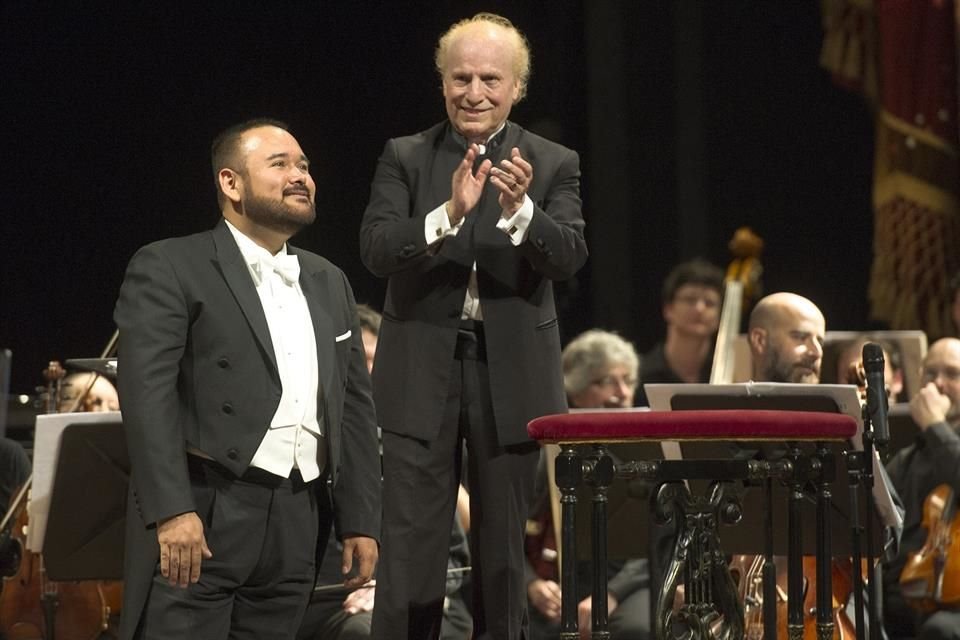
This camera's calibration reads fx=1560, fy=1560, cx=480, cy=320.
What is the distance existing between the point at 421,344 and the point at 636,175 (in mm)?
3946

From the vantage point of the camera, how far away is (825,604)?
→ 3.42 meters

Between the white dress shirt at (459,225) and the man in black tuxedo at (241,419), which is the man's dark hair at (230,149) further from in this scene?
the white dress shirt at (459,225)

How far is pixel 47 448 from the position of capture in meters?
4.04

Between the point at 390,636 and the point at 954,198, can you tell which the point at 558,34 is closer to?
the point at 954,198

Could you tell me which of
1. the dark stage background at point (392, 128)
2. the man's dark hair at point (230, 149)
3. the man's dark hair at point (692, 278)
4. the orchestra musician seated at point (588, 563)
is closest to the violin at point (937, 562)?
the orchestra musician seated at point (588, 563)

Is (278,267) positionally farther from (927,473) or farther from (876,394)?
(927,473)

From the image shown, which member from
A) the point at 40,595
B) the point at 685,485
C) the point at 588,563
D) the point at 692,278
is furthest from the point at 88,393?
the point at 692,278

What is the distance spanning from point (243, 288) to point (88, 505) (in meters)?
1.06

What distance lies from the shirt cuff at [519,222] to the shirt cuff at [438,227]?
0.10 metres

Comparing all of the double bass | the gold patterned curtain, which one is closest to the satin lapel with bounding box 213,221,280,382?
the double bass

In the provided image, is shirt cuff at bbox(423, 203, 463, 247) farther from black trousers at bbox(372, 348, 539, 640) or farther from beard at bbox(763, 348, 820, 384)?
beard at bbox(763, 348, 820, 384)

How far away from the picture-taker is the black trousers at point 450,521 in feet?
11.3

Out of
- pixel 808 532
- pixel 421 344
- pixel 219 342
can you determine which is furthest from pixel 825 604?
pixel 219 342

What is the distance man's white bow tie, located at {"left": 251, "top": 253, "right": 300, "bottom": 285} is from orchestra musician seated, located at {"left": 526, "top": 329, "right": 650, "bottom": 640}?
6.27ft
